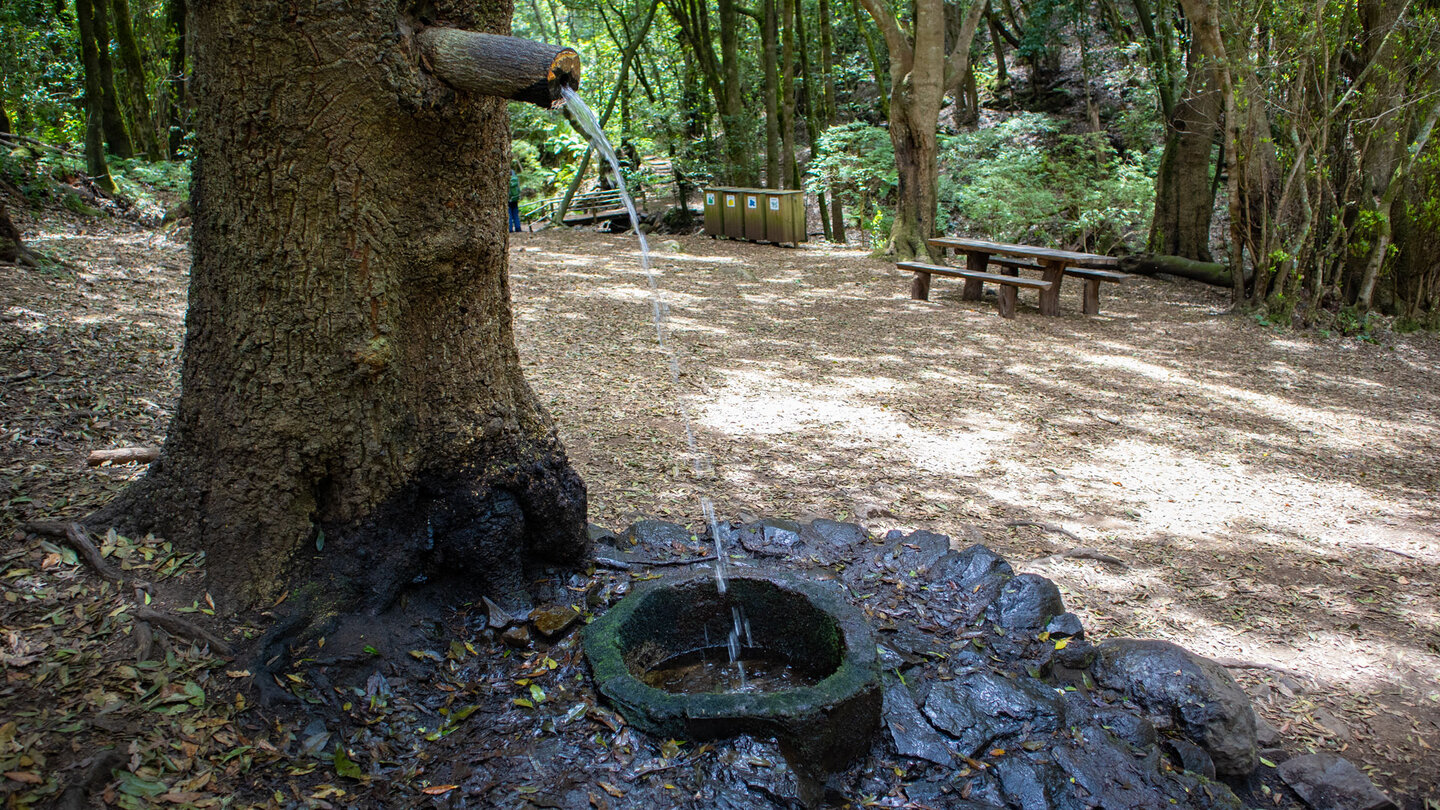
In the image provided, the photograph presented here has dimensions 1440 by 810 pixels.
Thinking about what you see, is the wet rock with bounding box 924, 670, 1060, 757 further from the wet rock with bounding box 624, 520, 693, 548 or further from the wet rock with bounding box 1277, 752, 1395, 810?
the wet rock with bounding box 624, 520, 693, 548

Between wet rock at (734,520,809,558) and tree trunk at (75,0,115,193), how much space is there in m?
10.6

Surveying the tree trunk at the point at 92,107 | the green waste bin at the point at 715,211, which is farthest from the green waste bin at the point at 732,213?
the tree trunk at the point at 92,107

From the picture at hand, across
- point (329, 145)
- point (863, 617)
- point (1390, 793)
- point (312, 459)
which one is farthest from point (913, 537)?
point (329, 145)

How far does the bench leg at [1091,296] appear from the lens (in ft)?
29.9

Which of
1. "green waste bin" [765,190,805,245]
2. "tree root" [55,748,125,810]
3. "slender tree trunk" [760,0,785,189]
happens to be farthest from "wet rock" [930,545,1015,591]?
"slender tree trunk" [760,0,785,189]

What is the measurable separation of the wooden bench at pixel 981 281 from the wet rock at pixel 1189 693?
21.0 ft

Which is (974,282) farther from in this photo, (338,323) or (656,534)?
(338,323)

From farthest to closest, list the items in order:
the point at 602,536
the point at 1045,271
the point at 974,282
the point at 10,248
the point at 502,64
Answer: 1. the point at 974,282
2. the point at 1045,271
3. the point at 10,248
4. the point at 602,536
5. the point at 502,64

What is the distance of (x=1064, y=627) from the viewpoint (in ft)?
10.7

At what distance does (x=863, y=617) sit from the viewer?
3062 millimetres

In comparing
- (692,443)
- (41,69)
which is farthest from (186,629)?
(41,69)

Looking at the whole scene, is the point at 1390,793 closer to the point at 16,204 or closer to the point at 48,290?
the point at 48,290

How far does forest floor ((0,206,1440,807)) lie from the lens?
9.54 ft

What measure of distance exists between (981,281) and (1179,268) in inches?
126
